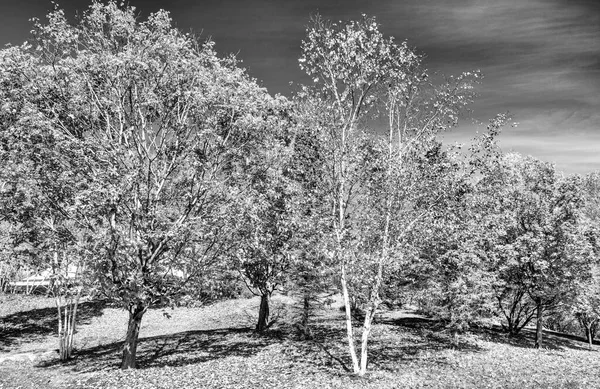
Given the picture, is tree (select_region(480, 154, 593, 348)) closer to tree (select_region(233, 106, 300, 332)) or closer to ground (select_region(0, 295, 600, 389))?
ground (select_region(0, 295, 600, 389))

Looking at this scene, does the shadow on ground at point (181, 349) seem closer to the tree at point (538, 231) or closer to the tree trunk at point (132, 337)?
Answer: the tree trunk at point (132, 337)

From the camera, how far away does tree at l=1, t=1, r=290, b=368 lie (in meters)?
14.3

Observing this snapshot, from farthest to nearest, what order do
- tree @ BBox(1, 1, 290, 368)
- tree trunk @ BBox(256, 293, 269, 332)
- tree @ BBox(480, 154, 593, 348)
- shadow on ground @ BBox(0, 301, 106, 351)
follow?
tree trunk @ BBox(256, 293, 269, 332) → shadow on ground @ BBox(0, 301, 106, 351) → tree @ BBox(480, 154, 593, 348) → tree @ BBox(1, 1, 290, 368)

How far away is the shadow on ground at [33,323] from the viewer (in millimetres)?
25219

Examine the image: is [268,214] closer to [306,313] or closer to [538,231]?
[306,313]

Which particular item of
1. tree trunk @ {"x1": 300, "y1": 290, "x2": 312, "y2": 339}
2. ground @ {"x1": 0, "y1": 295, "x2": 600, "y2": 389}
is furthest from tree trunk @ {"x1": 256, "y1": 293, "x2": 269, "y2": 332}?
tree trunk @ {"x1": 300, "y1": 290, "x2": 312, "y2": 339}

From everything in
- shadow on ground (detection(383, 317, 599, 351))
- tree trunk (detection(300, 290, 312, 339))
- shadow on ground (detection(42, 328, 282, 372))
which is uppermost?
tree trunk (detection(300, 290, 312, 339))

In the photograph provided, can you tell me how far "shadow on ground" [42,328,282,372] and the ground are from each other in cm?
6

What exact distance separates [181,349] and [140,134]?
11.9 m

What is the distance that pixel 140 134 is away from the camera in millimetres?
17641

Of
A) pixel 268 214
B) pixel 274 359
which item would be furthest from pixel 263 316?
pixel 268 214

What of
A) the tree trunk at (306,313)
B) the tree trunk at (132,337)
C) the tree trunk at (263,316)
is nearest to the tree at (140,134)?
the tree trunk at (132,337)

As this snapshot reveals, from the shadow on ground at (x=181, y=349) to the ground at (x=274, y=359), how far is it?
0.19 ft

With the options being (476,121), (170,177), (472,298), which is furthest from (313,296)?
(476,121)
